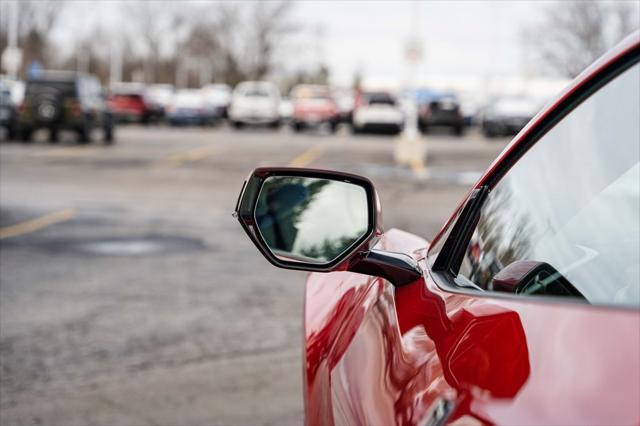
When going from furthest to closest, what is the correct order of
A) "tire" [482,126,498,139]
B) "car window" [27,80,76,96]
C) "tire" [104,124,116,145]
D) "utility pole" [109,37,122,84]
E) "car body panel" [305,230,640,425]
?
"utility pole" [109,37,122,84]
"tire" [482,126,498,139]
"tire" [104,124,116,145]
"car window" [27,80,76,96]
"car body panel" [305,230,640,425]

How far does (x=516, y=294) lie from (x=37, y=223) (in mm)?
10963

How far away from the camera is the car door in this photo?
1.25 metres

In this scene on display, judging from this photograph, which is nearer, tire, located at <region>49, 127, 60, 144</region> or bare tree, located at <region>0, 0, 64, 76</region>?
tire, located at <region>49, 127, 60, 144</region>

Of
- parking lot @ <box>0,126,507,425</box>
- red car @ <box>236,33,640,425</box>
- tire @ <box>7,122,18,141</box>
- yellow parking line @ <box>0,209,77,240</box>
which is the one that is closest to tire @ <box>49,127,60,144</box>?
tire @ <box>7,122,18,141</box>

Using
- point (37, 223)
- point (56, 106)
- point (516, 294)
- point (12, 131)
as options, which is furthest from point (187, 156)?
point (516, 294)

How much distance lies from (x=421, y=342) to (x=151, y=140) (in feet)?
104

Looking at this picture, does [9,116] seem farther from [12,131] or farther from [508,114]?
[508,114]

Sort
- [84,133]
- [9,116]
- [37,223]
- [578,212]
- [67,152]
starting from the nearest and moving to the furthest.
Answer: [578,212], [37,223], [67,152], [9,116], [84,133]

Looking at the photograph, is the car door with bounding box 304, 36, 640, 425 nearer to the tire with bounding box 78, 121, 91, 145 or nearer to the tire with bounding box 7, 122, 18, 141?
the tire with bounding box 78, 121, 91, 145

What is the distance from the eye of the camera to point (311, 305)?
9.56 ft

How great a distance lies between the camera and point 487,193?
85.2 inches

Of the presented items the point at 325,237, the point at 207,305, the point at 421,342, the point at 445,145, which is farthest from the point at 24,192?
the point at 445,145

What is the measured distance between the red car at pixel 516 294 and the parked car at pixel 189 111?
1780 inches

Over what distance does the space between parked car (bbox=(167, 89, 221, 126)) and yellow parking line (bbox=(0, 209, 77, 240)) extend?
112ft
